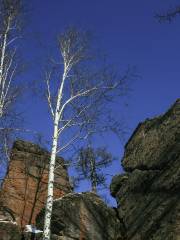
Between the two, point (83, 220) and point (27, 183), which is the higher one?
point (27, 183)

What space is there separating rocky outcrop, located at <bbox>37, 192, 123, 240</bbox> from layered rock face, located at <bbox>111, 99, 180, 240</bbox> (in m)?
0.49

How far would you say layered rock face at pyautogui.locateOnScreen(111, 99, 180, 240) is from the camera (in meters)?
11.0

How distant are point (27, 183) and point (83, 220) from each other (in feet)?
27.5

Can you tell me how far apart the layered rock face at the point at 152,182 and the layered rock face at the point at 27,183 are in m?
6.55

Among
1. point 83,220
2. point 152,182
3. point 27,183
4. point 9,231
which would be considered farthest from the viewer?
point 27,183

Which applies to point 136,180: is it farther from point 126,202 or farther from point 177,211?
point 177,211

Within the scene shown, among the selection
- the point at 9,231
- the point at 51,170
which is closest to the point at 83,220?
the point at 51,170

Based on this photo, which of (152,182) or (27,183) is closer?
(152,182)

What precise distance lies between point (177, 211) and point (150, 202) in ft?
5.37

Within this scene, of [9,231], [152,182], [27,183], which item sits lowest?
[9,231]

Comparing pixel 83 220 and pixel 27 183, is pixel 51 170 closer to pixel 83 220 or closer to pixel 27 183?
pixel 83 220

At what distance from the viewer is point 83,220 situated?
1324 centimetres

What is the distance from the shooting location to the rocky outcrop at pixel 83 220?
12.9 meters

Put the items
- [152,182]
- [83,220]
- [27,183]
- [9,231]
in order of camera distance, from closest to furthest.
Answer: [152,182] → [83,220] → [9,231] → [27,183]
